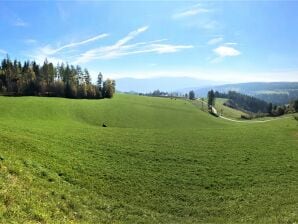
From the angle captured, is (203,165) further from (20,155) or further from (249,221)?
(20,155)

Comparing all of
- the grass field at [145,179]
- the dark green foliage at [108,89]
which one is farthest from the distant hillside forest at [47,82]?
the grass field at [145,179]

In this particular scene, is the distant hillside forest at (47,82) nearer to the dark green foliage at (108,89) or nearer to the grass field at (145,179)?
the dark green foliage at (108,89)

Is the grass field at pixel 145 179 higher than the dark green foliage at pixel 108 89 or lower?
lower

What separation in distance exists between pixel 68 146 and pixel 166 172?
529 inches

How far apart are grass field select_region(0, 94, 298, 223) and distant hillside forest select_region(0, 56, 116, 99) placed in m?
89.8

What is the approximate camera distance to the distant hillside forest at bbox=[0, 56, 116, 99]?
135375 millimetres

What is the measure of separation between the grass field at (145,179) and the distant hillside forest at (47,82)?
89.8 m

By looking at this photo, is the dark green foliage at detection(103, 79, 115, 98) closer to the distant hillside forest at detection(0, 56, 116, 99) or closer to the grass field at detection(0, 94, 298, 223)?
the distant hillside forest at detection(0, 56, 116, 99)

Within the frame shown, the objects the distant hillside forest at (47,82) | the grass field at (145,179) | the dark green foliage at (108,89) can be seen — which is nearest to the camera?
the grass field at (145,179)

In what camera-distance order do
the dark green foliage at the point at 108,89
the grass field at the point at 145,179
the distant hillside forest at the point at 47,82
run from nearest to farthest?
the grass field at the point at 145,179
the distant hillside forest at the point at 47,82
the dark green foliage at the point at 108,89

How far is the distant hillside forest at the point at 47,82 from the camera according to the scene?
135 meters

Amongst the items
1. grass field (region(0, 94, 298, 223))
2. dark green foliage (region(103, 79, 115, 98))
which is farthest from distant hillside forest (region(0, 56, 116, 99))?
grass field (region(0, 94, 298, 223))

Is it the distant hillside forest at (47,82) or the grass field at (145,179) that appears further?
the distant hillside forest at (47,82)

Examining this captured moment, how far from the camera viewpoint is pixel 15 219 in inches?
668
